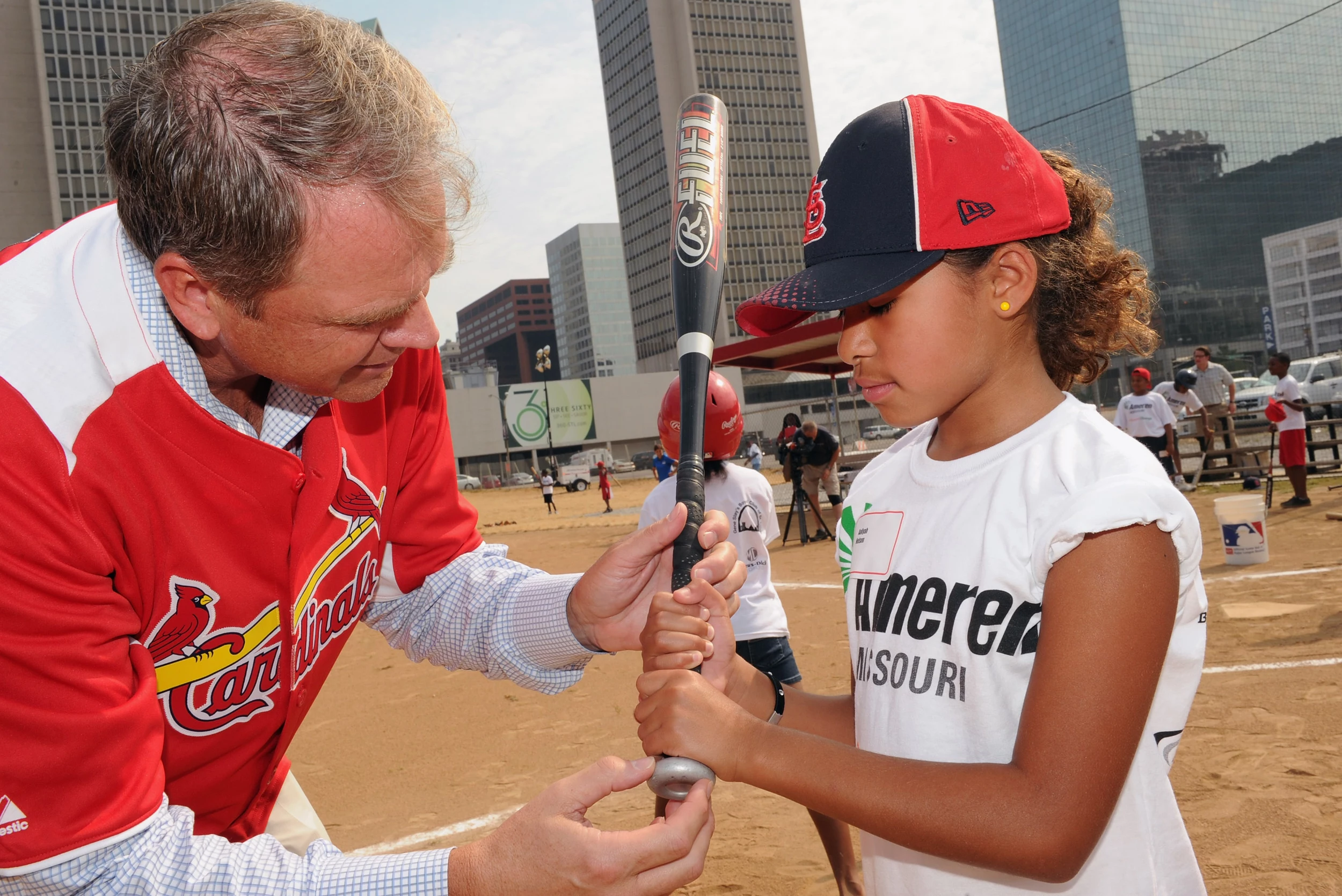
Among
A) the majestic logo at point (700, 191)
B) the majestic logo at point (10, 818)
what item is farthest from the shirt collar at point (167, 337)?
the majestic logo at point (700, 191)

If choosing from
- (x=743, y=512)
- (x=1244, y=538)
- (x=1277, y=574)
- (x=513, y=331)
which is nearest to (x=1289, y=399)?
(x=1244, y=538)

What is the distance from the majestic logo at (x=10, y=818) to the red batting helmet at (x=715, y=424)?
11.0 ft

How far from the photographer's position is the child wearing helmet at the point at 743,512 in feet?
12.9

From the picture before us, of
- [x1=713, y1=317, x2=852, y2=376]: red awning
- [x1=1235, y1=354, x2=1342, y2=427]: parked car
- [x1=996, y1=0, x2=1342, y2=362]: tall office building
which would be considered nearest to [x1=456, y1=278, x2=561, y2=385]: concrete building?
[x1=996, y1=0, x2=1342, y2=362]: tall office building

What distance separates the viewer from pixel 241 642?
159cm

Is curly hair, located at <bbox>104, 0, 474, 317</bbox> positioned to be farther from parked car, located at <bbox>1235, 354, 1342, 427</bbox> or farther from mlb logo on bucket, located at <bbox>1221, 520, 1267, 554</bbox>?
parked car, located at <bbox>1235, 354, 1342, 427</bbox>

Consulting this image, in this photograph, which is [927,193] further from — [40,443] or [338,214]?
[40,443]

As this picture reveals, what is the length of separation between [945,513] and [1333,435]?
46.8ft

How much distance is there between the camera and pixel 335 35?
1.49 metres

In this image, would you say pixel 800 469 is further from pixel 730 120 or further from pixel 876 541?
pixel 730 120

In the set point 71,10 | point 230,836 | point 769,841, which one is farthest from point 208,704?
point 71,10

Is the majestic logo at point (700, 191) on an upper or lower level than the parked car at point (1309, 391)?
upper

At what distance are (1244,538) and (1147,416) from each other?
4302mm

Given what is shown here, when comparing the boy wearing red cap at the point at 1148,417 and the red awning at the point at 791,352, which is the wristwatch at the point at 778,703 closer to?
the boy wearing red cap at the point at 1148,417
